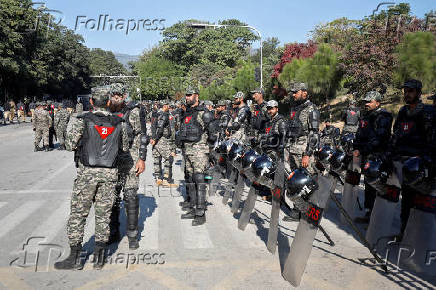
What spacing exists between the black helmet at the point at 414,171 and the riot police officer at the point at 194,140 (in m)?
3.13

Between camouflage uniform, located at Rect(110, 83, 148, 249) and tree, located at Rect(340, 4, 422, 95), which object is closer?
camouflage uniform, located at Rect(110, 83, 148, 249)

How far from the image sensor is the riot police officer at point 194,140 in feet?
21.7

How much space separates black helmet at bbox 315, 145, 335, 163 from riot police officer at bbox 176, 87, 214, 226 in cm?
191

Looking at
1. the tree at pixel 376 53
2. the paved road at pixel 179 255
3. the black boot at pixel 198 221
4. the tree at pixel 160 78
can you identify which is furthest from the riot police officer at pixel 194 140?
the tree at pixel 160 78

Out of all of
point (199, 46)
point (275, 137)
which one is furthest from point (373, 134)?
point (199, 46)

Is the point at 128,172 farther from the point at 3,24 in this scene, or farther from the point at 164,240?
the point at 3,24

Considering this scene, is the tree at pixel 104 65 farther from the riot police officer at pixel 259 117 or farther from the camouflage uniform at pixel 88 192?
the camouflage uniform at pixel 88 192

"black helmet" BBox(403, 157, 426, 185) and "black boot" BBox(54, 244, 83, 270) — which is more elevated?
"black helmet" BBox(403, 157, 426, 185)

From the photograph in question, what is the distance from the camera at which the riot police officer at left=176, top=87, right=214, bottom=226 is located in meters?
6.61

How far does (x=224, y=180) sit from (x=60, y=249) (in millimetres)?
5648

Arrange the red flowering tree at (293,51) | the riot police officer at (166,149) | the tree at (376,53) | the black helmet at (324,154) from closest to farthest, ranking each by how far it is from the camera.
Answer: the black helmet at (324,154) → the riot police officer at (166,149) → the tree at (376,53) → the red flowering tree at (293,51)

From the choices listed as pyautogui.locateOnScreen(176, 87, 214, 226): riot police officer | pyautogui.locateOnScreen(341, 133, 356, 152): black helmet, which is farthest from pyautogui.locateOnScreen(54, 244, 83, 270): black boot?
pyautogui.locateOnScreen(341, 133, 356, 152): black helmet
